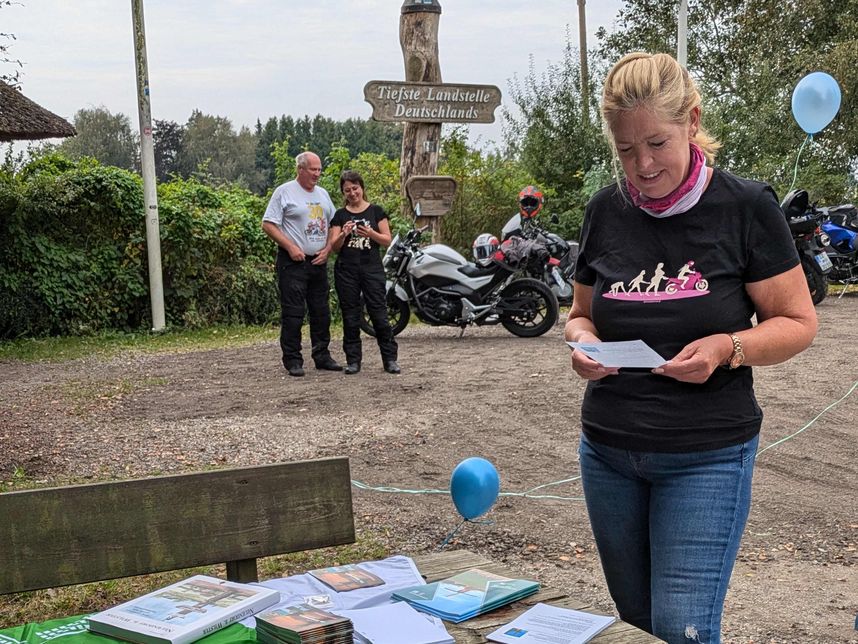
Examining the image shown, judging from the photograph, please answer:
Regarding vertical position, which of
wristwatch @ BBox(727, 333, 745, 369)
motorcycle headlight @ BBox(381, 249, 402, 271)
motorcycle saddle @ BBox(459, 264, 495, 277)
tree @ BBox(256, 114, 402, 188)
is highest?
tree @ BBox(256, 114, 402, 188)

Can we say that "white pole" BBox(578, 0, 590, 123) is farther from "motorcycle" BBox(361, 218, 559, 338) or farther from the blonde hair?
the blonde hair

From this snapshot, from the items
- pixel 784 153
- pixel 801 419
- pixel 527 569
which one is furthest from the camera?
pixel 784 153

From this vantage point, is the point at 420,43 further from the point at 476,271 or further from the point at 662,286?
the point at 662,286

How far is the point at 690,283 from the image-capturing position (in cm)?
236

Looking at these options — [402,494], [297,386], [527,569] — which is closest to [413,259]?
[297,386]

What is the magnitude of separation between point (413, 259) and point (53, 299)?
5.65m

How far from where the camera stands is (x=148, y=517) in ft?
9.83

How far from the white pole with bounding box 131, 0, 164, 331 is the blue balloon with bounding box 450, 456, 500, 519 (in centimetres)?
1121

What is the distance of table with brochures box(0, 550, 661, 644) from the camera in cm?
234

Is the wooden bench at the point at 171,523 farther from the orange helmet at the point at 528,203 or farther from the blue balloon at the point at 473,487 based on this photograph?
the orange helmet at the point at 528,203

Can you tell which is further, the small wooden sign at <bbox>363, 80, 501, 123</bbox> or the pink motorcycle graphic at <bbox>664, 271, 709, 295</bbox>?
the small wooden sign at <bbox>363, 80, 501, 123</bbox>

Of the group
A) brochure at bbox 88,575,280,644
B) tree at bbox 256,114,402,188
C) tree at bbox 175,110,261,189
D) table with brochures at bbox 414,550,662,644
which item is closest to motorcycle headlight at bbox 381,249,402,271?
table with brochures at bbox 414,550,662,644

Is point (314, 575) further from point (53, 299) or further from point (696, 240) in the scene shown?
point (53, 299)

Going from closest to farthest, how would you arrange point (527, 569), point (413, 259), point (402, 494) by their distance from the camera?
point (527, 569) < point (402, 494) < point (413, 259)
